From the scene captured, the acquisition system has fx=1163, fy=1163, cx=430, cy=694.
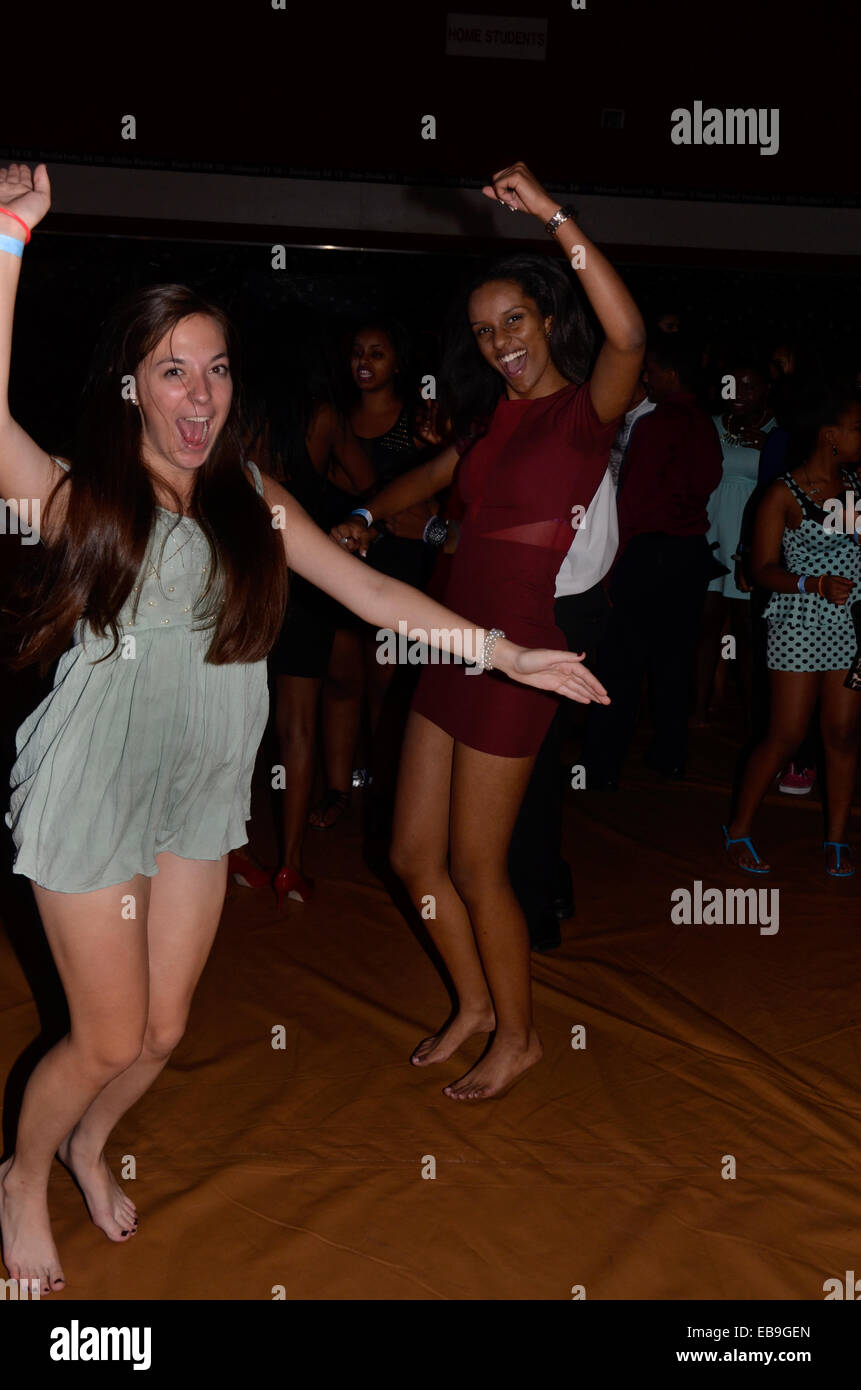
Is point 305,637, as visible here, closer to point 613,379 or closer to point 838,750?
point 613,379

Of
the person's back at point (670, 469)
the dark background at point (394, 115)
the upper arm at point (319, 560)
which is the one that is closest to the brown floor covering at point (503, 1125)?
the upper arm at point (319, 560)

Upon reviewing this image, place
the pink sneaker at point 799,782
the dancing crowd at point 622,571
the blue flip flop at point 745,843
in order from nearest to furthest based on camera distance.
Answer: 1. the dancing crowd at point 622,571
2. the blue flip flop at point 745,843
3. the pink sneaker at point 799,782

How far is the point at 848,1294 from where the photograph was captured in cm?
196

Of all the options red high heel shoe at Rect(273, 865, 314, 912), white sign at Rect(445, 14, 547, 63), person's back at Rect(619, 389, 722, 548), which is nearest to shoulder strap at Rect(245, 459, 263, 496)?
red high heel shoe at Rect(273, 865, 314, 912)

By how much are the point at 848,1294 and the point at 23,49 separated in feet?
26.2

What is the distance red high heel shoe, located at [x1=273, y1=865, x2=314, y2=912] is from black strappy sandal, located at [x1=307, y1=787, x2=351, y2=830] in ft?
1.98

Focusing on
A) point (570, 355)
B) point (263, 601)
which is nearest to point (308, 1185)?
point (263, 601)

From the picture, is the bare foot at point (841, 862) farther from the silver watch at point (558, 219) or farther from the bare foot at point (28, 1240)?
the bare foot at point (28, 1240)

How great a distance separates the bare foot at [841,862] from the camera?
12.6ft

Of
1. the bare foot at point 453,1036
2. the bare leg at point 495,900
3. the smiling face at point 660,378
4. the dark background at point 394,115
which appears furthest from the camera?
the dark background at point 394,115

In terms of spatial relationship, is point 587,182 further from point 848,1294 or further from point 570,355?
point 848,1294

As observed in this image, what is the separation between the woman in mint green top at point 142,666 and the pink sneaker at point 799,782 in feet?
10.2

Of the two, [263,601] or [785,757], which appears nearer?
[263,601]

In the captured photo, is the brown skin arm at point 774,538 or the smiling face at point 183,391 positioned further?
the brown skin arm at point 774,538
